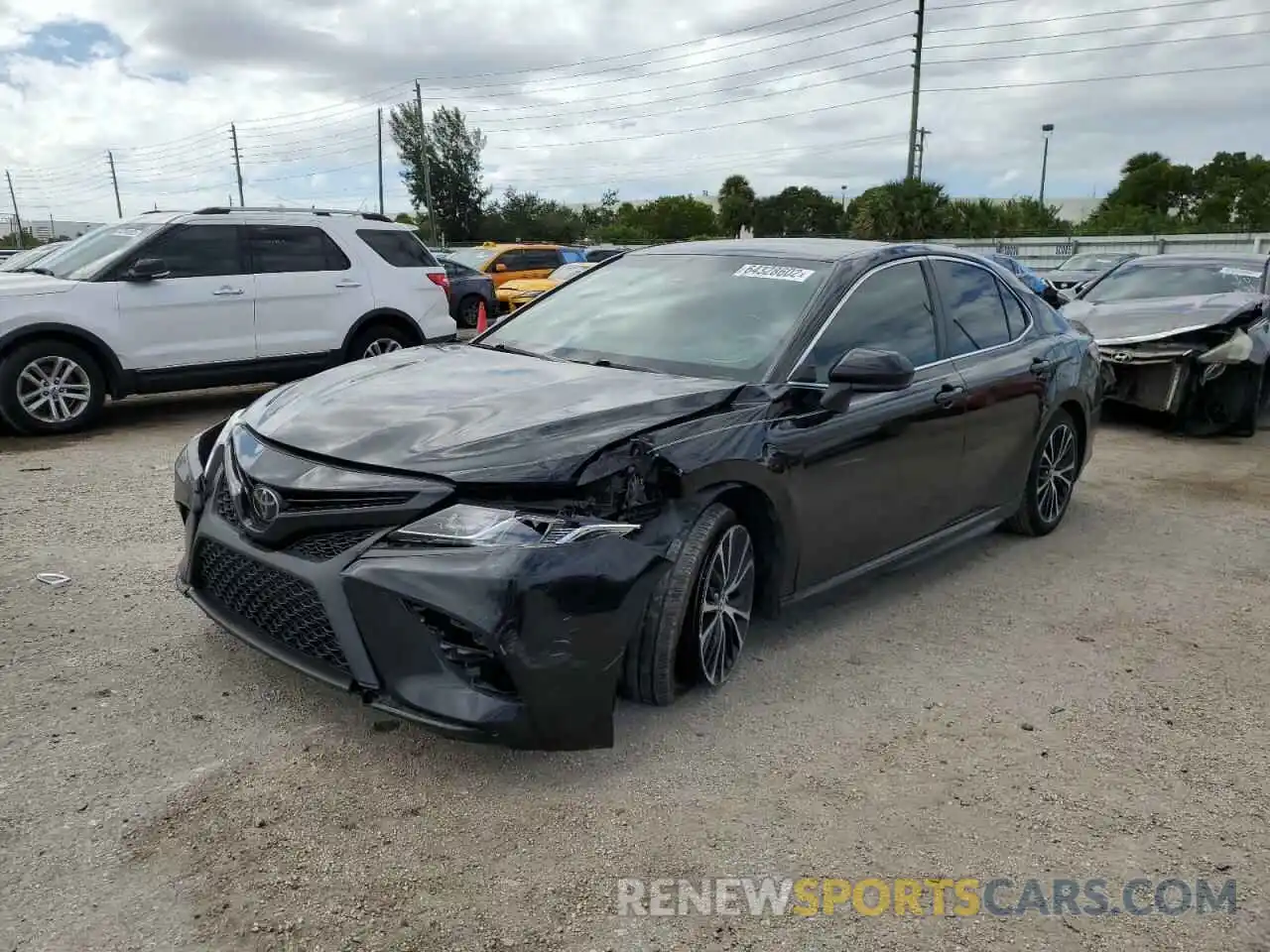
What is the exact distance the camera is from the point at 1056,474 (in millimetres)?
5730

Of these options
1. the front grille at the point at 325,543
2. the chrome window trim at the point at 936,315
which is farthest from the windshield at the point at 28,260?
the chrome window trim at the point at 936,315

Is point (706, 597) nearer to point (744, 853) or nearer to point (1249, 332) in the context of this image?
point (744, 853)

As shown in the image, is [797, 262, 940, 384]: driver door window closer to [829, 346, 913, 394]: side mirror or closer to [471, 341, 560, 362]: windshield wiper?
[829, 346, 913, 394]: side mirror

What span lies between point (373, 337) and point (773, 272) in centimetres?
614

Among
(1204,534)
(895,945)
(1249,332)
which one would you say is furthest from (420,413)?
(1249,332)

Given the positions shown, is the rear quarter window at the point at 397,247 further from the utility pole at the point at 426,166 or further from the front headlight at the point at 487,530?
the utility pole at the point at 426,166

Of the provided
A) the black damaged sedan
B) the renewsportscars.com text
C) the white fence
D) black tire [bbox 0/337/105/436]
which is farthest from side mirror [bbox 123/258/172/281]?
the white fence

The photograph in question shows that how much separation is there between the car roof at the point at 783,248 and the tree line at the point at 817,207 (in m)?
37.9

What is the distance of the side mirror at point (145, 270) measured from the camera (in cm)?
814

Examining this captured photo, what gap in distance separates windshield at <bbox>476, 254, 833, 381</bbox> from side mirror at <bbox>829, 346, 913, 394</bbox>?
29cm

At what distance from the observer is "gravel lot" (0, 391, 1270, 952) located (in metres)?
2.46

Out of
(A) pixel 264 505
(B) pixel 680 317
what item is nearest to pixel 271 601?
(A) pixel 264 505

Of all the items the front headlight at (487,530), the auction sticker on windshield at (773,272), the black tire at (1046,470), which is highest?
the auction sticker on windshield at (773,272)

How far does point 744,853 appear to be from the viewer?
2723mm
